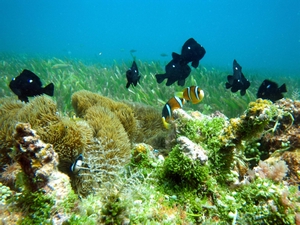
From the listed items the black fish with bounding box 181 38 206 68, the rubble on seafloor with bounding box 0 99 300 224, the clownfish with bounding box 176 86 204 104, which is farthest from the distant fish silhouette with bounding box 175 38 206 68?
the rubble on seafloor with bounding box 0 99 300 224

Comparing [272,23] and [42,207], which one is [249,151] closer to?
[42,207]

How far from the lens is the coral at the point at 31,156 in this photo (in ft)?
5.58

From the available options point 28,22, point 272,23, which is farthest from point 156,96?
point 272,23

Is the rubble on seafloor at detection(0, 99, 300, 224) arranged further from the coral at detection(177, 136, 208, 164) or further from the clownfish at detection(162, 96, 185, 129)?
the clownfish at detection(162, 96, 185, 129)

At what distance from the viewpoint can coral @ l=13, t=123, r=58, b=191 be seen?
66.9 inches

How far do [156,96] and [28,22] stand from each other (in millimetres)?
142101

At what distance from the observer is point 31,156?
5.64 ft

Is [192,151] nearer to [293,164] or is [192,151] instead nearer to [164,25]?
[293,164]

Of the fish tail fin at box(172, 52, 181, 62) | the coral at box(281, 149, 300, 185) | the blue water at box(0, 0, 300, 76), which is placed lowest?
the coral at box(281, 149, 300, 185)

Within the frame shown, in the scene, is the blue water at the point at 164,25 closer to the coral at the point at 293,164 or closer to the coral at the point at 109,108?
the coral at the point at 109,108

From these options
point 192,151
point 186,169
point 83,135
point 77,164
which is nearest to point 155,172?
point 186,169

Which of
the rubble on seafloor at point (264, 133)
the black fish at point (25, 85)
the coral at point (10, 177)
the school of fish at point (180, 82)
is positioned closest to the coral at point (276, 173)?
the rubble on seafloor at point (264, 133)

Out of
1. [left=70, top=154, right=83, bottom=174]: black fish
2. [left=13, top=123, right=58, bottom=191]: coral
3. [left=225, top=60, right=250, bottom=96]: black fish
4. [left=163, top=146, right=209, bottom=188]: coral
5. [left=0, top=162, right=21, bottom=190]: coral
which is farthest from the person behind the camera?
[left=225, top=60, right=250, bottom=96]: black fish

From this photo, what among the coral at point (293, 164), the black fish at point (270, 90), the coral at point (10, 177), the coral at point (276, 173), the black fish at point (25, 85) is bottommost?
the coral at point (276, 173)
